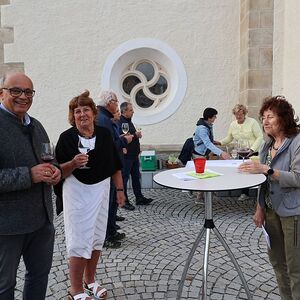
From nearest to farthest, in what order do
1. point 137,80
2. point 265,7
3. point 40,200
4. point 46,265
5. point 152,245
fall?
point 40,200 < point 46,265 < point 152,245 < point 265,7 < point 137,80

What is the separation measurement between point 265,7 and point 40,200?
253 inches

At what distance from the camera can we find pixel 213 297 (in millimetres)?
2998

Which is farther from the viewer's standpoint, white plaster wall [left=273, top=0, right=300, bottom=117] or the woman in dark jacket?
white plaster wall [left=273, top=0, right=300, bottom=117]

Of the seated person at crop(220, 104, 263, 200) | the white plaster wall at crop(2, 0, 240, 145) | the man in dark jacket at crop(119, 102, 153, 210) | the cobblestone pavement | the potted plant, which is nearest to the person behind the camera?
the cobblestone pavement

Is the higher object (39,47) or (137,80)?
(39,47)

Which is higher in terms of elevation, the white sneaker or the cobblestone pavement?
the white sneaker

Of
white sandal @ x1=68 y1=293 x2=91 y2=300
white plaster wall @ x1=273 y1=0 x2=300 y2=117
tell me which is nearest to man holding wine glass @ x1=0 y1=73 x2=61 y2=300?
white sandal @ x1=68 y1=293 x2=91 y2=300

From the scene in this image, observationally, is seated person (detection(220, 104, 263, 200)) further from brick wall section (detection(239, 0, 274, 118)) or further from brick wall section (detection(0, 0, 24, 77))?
brick wall section (detection(0, 0, 24, 77))

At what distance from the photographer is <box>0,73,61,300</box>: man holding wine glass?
204 centimetres

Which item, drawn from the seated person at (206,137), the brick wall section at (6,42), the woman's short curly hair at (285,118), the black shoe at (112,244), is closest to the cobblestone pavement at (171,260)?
the black shoe at (112,244)

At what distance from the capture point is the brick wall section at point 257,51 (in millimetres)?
7062

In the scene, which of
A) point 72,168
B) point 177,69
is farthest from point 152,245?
point 177,69

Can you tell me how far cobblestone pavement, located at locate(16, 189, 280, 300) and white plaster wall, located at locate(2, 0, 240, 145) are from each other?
298cm

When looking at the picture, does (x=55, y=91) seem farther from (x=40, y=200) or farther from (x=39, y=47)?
(x=40, y=200)
